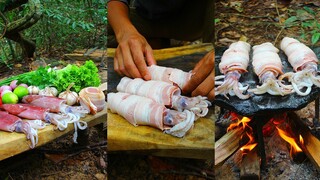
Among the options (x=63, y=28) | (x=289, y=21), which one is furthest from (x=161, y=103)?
(x=63, y=28)

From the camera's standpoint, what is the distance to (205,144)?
3.57 ft

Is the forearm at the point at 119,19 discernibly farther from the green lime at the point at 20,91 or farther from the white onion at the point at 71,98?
the green lime at the point at 20,91

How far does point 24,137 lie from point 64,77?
0.34m

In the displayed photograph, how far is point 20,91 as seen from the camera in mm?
1879

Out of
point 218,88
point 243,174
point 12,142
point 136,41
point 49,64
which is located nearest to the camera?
point 136,41

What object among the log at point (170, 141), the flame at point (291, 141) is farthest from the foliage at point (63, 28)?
the flame at point (291, 141)

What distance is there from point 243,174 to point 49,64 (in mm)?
1022

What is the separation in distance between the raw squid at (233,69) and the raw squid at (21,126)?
86 cm

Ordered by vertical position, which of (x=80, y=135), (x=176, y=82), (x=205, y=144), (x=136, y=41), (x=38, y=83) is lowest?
(x=80, y=135)

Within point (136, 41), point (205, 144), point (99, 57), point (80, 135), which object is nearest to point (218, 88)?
point (205, 144)

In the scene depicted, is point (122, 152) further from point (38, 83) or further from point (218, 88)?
point (38, 83)

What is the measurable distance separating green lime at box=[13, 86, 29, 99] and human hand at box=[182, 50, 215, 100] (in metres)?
1.11

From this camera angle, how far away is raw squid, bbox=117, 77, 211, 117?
1.04 metres

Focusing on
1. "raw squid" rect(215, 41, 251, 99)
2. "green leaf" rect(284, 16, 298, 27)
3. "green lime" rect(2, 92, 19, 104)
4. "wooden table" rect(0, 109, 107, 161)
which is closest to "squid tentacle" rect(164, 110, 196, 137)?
"raw squid" rect(215, 41, 251, 99)
